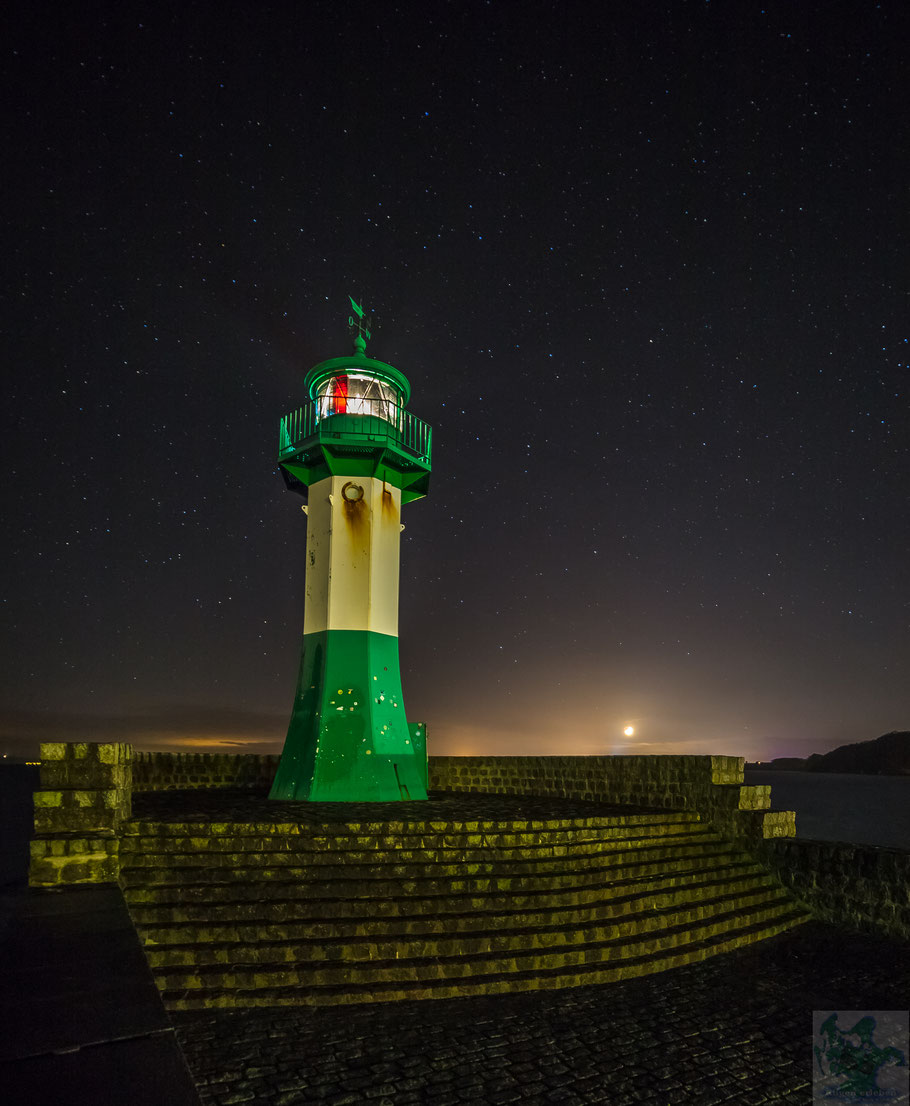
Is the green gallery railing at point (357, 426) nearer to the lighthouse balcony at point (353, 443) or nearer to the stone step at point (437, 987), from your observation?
the lighthouse balcony at point (353, 443)

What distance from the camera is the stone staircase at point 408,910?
20.6 feet

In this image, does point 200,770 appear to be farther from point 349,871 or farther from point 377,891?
point 377,891

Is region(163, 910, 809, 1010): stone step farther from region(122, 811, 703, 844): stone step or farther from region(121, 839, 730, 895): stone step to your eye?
region(122, 811, 703, 844): stone step

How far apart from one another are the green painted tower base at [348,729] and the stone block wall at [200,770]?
12.0 feet

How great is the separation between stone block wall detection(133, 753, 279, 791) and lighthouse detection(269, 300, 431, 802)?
12.1ft

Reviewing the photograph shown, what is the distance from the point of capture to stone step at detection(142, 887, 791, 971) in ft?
20.7

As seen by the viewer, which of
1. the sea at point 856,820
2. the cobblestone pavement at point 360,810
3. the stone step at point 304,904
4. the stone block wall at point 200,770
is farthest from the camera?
the sea at point 856,820

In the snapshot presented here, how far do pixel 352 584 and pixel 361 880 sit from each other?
23.0ft

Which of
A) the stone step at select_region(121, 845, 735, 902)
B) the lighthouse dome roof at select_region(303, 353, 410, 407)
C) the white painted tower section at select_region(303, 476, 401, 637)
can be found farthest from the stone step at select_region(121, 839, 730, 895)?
the lighthouse dome roof at select_region(303, 353, 410, 407)

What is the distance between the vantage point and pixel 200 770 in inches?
647

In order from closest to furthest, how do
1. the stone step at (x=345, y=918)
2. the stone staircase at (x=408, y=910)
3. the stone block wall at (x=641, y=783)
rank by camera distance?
the stone staircase at (x=408, y=910) → the stone step at (x=345, y=918) → the stone block wall at (x=641, y=783)
